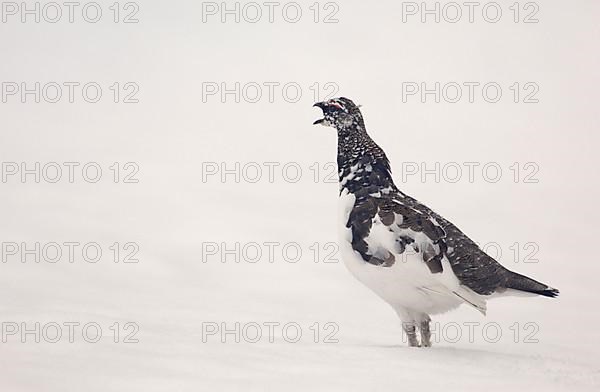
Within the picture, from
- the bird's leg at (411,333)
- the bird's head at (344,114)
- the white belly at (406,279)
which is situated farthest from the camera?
the bird's head at (344,114)

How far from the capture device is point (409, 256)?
5422 mm

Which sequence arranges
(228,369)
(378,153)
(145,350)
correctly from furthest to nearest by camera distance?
(378,153), (145,350), (228,369)

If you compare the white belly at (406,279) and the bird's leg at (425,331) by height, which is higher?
the white belly at (406,279)

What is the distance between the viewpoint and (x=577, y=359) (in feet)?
19.5

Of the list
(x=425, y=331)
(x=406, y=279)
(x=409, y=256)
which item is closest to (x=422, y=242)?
(x=409, y=256)

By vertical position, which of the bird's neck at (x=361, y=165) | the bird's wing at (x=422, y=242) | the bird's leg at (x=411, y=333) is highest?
Result: the bird's neck at (x=361, y=165)

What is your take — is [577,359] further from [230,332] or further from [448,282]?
[230,332]

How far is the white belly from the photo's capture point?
5.40m

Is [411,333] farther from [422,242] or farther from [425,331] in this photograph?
[422,242]

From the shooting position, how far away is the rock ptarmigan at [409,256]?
5430 millimetres

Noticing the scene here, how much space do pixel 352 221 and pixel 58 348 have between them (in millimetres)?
2098

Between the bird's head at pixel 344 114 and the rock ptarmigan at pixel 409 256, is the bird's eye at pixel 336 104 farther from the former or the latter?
the rock ptarmigan at pixel 409 256

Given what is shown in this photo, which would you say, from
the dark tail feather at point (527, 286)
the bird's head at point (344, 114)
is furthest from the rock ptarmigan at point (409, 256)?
the bird's head at point (344, 114)

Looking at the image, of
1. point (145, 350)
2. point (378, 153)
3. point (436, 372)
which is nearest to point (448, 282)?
point (436, 372)
